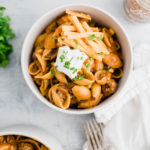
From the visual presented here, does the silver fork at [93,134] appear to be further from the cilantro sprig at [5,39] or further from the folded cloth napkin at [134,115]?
the cilantro sprig at [5,39]

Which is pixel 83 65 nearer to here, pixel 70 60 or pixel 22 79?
pixel 70 60

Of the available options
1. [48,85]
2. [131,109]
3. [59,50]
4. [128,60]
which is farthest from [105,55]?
[131,109]

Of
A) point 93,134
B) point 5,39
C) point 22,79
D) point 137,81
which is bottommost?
point 93,134

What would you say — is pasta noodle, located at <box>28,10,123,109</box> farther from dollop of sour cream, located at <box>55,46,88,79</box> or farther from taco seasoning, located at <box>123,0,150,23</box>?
taco seasoning, located at <box>123,0,150,23</box>

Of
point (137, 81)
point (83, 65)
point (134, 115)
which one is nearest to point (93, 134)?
point (134, 115)

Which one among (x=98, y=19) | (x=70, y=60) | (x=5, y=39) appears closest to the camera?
(x=70, y=60)

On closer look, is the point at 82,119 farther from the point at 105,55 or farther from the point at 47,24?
the point at 47,24
